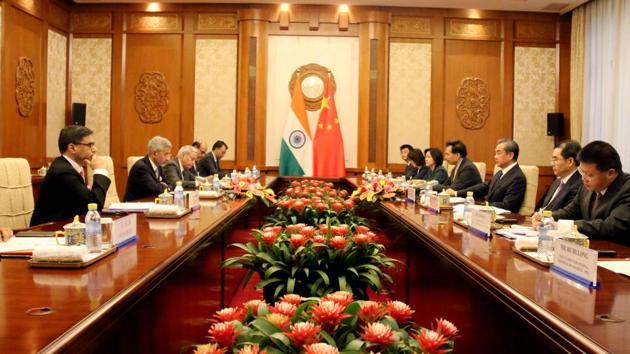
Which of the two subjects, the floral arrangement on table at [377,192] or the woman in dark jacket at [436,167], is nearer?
the floral arrangement on table at [377,192]

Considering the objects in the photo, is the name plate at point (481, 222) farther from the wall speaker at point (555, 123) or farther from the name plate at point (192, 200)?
the wall speaker at point (555, 123)

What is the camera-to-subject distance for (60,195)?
3.23m

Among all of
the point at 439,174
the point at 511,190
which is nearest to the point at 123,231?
the point at 511,190

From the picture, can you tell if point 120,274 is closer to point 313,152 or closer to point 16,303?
point 16,303

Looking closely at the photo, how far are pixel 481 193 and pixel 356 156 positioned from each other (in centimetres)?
362

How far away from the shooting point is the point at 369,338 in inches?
38.4

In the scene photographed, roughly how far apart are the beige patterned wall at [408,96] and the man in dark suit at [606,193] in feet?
19.7

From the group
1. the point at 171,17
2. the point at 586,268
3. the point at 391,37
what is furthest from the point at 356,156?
the point at 586,268

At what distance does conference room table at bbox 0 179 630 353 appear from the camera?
44.3 inches

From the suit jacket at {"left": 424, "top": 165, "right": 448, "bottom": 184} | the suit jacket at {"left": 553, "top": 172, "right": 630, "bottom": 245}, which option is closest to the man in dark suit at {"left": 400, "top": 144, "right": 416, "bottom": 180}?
the suit jacket at {"left": 424, "top": 165, "right": 448, "bottom": 184}

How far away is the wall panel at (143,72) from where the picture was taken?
9000 mm

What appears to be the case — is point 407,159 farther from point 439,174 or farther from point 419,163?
point 439,174

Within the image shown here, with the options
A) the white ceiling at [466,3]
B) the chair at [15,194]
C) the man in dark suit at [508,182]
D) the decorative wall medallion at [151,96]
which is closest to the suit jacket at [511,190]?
the man in dark suit at [508,182]

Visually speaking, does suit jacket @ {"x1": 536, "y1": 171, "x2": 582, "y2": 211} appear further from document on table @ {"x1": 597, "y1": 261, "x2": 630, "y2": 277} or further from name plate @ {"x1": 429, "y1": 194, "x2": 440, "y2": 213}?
document on table @ {"x1": 597, "y1": 261, "x2": 630, "y2": 277}
